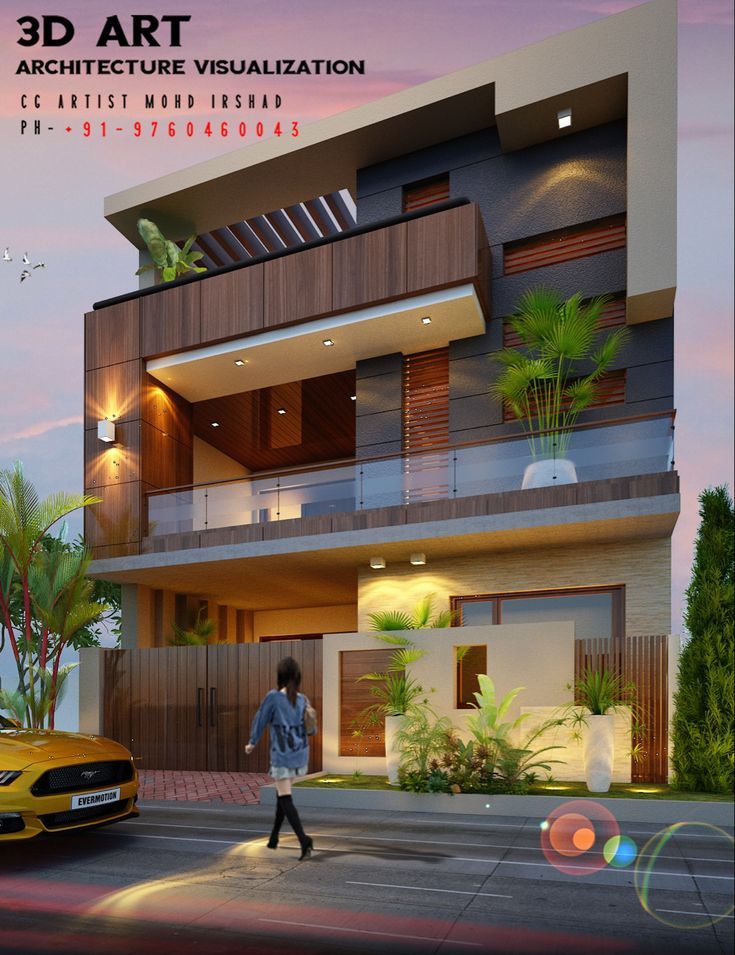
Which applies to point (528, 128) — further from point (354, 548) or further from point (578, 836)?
point (578, 836)

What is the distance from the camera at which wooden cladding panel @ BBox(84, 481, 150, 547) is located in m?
16.4

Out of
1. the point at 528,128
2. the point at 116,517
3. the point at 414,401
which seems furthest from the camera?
the point at 116,517

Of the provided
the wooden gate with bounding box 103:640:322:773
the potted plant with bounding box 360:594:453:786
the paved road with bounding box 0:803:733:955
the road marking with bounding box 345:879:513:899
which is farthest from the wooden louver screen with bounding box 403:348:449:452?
the road marking with bounding box 345:879:513:899

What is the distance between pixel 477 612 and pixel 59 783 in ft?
28.1

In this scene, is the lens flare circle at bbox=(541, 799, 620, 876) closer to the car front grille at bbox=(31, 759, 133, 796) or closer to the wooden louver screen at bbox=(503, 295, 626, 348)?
the car front grille at bbox=(31, 759, 133, 796)

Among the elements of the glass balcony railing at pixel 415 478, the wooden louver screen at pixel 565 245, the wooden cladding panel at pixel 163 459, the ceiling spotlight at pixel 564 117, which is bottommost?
the glass balcony railing at pixel 415 478

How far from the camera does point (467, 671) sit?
12234 mm

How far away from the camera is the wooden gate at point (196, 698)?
47.3 ft

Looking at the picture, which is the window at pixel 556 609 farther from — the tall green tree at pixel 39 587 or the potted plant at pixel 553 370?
the tall green tree at pixel 39 587

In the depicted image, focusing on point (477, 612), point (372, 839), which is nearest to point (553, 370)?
point (477, 612)

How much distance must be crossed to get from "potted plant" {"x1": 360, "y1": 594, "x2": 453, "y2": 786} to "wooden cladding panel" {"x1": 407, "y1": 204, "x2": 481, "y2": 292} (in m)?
5.52

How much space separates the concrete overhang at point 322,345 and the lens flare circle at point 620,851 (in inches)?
357

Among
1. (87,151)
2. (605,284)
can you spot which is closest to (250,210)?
(87,151)

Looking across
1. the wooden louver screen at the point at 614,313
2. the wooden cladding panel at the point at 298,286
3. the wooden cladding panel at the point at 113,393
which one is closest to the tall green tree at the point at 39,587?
the wooden cladding panel at the point at 113,393
